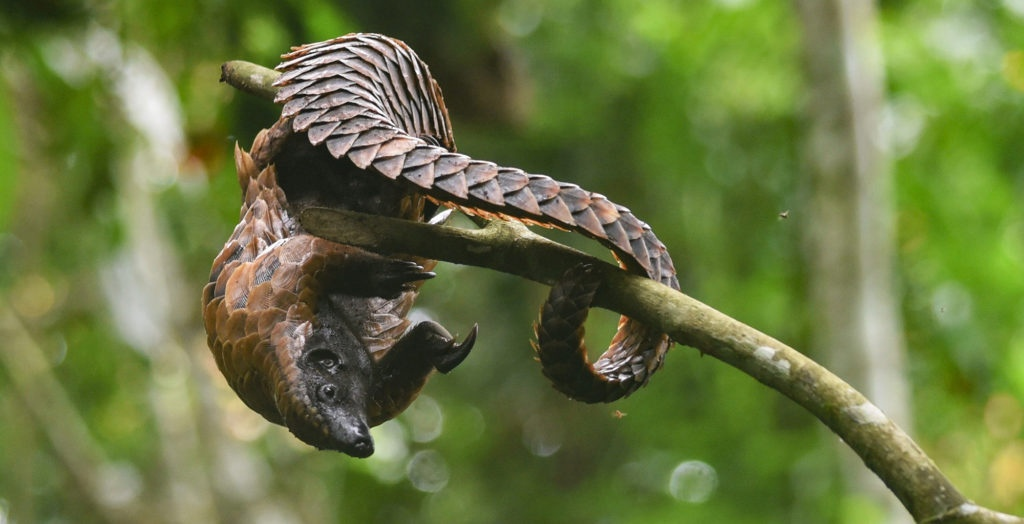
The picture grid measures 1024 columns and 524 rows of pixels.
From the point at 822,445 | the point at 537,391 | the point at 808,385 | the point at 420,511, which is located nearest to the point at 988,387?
the point at 822,445

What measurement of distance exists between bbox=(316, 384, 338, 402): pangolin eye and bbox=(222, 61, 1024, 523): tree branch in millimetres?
145

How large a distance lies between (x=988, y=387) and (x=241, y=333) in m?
5.66

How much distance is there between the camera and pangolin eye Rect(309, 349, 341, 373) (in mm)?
1195

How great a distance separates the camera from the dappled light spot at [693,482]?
22.9ft

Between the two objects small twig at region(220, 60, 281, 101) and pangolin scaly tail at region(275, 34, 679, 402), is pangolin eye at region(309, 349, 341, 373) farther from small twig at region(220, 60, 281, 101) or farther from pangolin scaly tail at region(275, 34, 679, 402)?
small twig at region(220, 60, 281, 101)

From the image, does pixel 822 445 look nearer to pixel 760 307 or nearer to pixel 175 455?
pixel 760 307

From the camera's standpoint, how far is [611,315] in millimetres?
7352

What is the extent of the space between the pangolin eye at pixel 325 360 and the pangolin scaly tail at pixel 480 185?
19cm

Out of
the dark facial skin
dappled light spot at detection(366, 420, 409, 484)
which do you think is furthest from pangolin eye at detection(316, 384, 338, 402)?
dappled light spot at detection(366, 420, 409, 484)

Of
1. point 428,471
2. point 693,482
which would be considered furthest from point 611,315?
point 428,471

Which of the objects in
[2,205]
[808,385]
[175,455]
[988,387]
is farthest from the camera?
[175,455]

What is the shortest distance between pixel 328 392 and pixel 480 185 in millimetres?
258

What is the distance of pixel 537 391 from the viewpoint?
8555 millimetres

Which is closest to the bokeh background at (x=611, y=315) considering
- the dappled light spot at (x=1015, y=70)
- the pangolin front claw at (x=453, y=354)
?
the dappled light spot at (x=1015, y=70)
